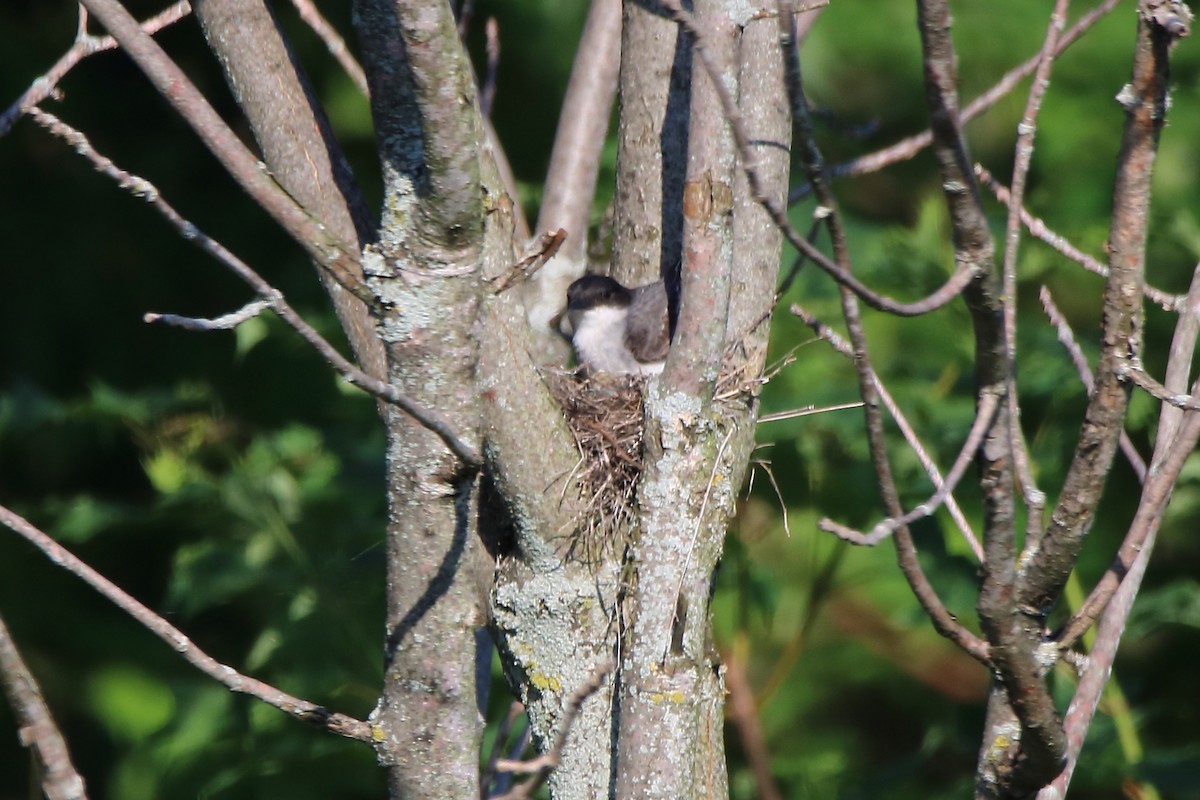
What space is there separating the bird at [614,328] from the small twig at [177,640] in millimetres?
1322

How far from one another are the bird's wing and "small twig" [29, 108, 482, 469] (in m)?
1.10

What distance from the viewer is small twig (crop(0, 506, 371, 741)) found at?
1471mm

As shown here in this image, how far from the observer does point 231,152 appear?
1454 mm

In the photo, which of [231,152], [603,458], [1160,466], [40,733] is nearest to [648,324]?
[603,458]

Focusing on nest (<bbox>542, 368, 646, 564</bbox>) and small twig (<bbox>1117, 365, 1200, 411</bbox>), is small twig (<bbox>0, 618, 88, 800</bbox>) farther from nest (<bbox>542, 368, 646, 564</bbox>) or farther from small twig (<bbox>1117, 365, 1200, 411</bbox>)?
small twig (<bbox>1117, 365, 1200, 411</bbox>)

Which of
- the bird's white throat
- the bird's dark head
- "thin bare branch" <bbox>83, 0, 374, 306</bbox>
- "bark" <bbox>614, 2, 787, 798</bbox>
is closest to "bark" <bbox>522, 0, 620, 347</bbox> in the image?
→ the bird's dark head

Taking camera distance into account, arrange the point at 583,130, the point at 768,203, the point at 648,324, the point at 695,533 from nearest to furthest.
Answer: the point at 768,203 < the point at 695,533 < the point at 583,130 < the point at 648,324

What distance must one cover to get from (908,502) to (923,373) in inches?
21.3

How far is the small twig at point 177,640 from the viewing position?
57.9 inches

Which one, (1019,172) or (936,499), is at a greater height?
(1019,172)

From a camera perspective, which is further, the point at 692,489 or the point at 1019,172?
the point at 692,489

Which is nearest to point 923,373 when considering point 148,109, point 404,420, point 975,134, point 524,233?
point 524,233

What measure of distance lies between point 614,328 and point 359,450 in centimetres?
80

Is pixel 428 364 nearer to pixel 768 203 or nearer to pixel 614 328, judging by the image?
pixel 768 203
